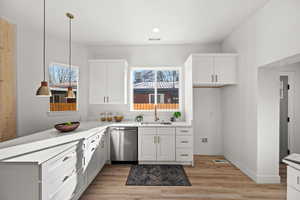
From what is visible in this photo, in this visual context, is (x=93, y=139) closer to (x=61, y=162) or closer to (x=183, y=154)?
(x=61, y=162)

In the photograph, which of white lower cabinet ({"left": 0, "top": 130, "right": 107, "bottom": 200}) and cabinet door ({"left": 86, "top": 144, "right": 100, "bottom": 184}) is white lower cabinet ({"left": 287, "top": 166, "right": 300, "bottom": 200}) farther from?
cabinet door ({"left": 86, "top": 144, "right": 100, "bottom": 184})

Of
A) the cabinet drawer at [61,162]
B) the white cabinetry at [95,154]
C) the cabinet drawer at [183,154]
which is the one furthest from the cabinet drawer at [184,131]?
the cabinet drawer at [61,162]

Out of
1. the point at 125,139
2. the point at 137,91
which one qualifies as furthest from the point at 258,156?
the point at 137,91

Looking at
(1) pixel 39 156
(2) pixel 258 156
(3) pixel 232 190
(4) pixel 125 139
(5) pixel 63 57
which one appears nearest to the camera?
(1) pixel 39 156

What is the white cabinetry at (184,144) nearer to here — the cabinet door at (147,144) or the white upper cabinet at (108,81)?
the cabinet door at (147,144)

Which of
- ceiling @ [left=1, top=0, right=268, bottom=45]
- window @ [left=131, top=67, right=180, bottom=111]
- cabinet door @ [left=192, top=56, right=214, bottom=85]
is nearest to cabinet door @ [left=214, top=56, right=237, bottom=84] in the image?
cabinet door @ [left=192, top=56, right=214, bottom=85]

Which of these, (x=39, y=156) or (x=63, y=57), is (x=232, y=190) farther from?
(x=63, y=57)

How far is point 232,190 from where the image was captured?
261 centimetres

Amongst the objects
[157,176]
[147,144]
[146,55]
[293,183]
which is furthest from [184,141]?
[146,55]

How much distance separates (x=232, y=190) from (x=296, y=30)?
2.35 meters

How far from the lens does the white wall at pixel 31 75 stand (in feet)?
10.5

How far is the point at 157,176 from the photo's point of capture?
10.0ft

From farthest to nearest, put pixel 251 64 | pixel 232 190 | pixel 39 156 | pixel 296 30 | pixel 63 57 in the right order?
pixel 63 57, pixel 251 64, pixel 232 190, pixel 296 30, pixel 39 156

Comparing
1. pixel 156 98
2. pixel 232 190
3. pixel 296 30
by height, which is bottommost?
pixel 232 190
